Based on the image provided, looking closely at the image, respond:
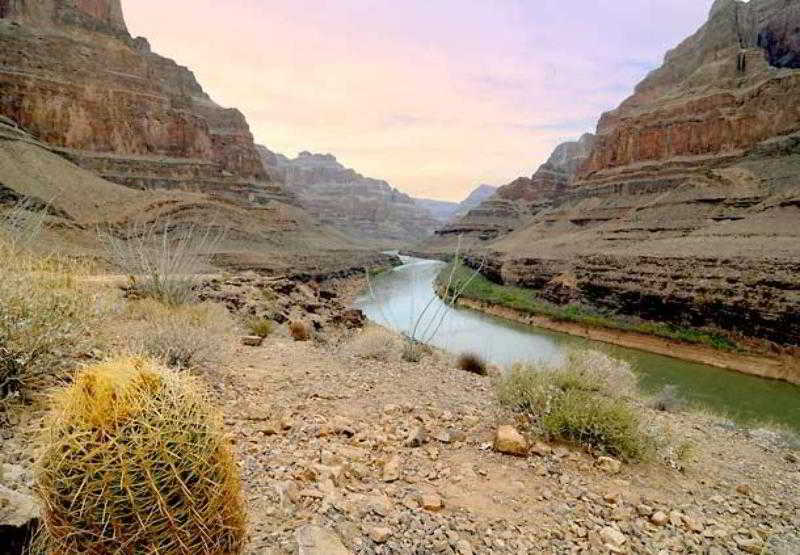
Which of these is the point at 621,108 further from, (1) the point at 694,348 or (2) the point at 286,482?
(2) the point at 286,482

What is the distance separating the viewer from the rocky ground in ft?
9.88

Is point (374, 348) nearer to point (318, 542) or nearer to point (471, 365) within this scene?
point (471, 365)

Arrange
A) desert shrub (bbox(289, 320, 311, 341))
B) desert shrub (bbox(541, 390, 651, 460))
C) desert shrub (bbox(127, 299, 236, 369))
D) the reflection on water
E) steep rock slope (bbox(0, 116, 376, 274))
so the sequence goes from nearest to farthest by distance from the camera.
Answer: desert shrub (bbox(541, 390, 651, 460)) → desert shrub (bbox(127, 299, 236, 369)) → desert shrub (bbox(289, 320, 311, 341)) → the reflection on water → steep rock slope (bbox(0, 116, 376, 274))

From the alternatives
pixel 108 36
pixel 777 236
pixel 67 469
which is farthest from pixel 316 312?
pixel 108 36

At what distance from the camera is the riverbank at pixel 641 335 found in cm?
1873

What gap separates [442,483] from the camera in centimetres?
394

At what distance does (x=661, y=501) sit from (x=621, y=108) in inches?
3406

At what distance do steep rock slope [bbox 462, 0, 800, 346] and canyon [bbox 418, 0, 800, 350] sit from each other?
10cm

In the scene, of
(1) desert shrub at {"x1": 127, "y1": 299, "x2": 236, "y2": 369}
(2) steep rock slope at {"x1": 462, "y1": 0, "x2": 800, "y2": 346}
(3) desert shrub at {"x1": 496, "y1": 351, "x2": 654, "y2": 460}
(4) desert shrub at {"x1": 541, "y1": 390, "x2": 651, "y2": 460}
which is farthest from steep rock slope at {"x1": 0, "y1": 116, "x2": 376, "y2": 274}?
(4) desert shrub at {"x1": 541, "y1": 390, "x2": 651, "y2": 460}

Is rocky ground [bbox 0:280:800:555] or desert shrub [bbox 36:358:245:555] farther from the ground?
desert shrub [bbox 36:358:245:555]

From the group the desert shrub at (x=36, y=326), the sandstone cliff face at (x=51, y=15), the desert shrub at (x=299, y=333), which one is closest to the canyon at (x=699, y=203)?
the desert shrub at (x=299, y=333)

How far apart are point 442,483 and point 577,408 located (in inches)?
77.4

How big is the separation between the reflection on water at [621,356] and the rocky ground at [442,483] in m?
3.27

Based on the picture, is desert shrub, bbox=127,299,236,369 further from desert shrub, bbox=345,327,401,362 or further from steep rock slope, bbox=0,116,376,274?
steep rock slope, bbox=0,116,376,274
